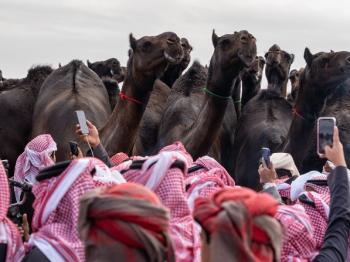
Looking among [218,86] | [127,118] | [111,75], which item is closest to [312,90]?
[218,86]

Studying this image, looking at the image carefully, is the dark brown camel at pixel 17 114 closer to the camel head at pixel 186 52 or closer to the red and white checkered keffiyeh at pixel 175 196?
the camel head at pixel 186 52

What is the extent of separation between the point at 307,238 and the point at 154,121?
26.5 ft

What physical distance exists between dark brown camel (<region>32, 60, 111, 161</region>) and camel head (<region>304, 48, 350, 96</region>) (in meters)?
2.60

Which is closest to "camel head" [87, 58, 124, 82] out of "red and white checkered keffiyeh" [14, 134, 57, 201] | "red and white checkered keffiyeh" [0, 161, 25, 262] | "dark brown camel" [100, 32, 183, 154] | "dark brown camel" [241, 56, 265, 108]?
"dark brown camel" [241, 56, 265, 108]

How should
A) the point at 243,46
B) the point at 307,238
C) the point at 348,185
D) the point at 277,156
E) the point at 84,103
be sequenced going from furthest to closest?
the point at 84,103 < the point at 243,46 < the point at 277,156 < the point at 307,238 < the point at 348,185

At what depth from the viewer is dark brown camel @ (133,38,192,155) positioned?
12297mm

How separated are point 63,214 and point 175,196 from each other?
49cm

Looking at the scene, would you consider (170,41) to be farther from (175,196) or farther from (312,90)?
(175,196)

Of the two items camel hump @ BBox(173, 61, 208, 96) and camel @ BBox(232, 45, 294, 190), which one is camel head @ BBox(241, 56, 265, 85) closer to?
camel @ BBox(232, 45, 294, 190)

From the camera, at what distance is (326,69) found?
10.2 metres

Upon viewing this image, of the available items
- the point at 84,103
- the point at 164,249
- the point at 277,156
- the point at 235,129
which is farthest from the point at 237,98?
the point at 164,249

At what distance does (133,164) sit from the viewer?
486cm

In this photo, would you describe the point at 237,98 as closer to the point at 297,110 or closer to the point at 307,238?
the point at 297,110

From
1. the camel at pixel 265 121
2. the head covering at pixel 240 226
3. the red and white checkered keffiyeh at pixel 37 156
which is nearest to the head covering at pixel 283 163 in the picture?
the red and white checkered keffiyeh at pixel 37 156
